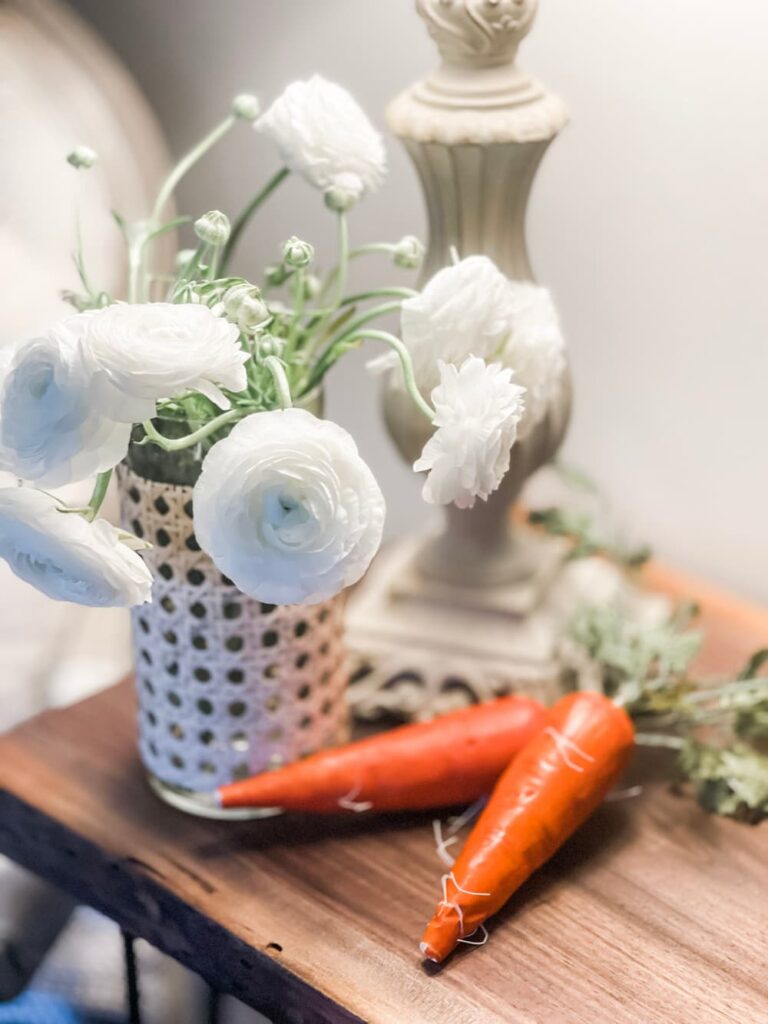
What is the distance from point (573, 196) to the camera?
0.98m

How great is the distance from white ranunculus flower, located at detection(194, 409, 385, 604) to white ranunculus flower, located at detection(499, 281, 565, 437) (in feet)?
0.54

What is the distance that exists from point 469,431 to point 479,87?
1.00ft

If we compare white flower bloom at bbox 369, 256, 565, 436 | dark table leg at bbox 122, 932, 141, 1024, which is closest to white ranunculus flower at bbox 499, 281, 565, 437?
white flower bloom at bbox 369, 256, 565, 436

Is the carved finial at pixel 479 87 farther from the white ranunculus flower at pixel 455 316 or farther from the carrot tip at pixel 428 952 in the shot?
the carrot tip at pixel 428 952

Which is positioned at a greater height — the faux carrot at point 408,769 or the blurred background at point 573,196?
the blurred background at point 573,196

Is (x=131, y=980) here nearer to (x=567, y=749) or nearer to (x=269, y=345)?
(x=567, y=749)

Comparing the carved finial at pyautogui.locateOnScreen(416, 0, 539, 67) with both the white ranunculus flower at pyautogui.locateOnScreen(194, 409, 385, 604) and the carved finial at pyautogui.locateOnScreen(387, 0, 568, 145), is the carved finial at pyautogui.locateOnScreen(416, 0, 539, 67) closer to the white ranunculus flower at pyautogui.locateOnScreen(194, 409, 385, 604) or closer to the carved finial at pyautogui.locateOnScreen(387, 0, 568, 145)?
the carved finial at pyautogui.locateOnScreen(387, 0, 568, 145)

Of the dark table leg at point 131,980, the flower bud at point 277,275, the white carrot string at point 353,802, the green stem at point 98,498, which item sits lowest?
the dark table leg at point 131,980

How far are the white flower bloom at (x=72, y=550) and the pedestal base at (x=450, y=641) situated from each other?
1.09 feet

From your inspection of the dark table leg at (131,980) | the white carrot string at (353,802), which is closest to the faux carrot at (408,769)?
the white carrot string at (353,802)

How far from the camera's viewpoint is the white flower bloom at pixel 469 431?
1.75ft

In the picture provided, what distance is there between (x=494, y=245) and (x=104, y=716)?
16.4 inches

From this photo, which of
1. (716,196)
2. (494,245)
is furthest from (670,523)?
(494,245)

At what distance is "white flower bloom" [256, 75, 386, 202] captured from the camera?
66 cm
